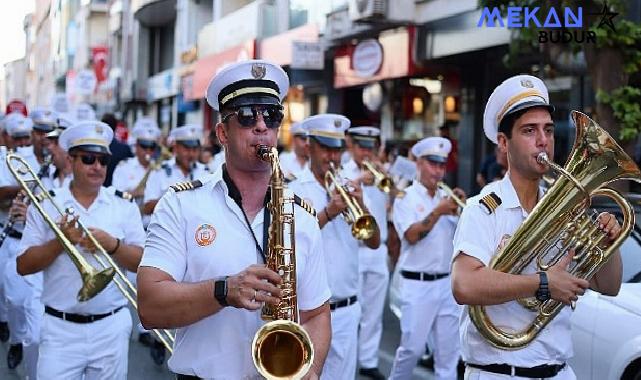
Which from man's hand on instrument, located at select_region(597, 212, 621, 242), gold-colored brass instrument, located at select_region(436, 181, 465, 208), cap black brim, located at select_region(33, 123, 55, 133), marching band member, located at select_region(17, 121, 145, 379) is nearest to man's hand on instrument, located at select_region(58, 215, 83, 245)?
marching band member, located at select_region(17, 121, 145, 379)

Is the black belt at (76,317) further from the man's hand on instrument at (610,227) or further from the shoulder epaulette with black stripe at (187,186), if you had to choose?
the man's hand on instrument at (610,227)

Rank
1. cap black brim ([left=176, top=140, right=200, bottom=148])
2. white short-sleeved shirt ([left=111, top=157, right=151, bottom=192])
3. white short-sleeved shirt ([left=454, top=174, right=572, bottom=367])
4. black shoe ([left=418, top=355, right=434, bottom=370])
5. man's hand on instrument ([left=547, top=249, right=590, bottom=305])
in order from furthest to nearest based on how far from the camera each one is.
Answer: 1. white short-sleeved shirt ([left=111, top=157, right=151, bottom=192])
2. cap black brim ([left=176, top=140, right=200, bottom=148])
3. black shoe ([left=418, top=355, right=434, bottom=370])
4. white short-sleeved shirt ([left=454, top=174, right=572, bottom=367])
5. man's hand on instrument ([left=547, top=249, right=590, bottom=305])

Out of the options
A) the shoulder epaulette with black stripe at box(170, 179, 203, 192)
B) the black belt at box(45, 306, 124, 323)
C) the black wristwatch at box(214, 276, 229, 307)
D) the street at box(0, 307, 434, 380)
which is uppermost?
the shoulder epaulette with black stripe at box(170, 179, 203, 192)

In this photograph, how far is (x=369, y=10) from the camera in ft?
51.3

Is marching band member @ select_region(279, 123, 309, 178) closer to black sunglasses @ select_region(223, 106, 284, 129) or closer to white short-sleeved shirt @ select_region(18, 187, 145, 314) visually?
white short-sleeved shirt @ select_region(18, 187, 145, 314)

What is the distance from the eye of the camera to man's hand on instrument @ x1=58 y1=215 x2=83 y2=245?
5.32 metres

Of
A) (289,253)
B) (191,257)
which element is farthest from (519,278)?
(191,257)

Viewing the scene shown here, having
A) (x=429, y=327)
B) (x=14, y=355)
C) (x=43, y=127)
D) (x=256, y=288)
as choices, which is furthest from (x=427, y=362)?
(x=256, y=288)

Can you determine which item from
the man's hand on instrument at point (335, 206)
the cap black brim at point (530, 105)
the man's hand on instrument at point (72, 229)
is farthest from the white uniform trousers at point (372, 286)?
the cap black brim at point (530, 105)

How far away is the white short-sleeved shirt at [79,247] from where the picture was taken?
5371mm

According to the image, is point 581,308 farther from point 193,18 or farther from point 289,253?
point 193,18

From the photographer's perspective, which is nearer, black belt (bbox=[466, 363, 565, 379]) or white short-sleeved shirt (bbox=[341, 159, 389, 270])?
black belt (bbox=[466, 363, 565, 379])

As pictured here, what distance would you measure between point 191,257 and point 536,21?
839 cm

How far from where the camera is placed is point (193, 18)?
33.1 metres
